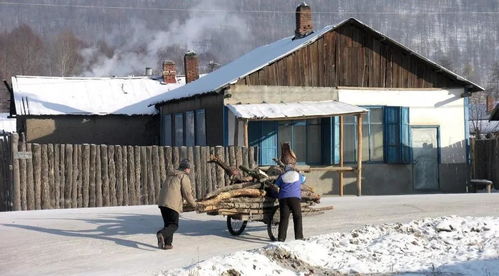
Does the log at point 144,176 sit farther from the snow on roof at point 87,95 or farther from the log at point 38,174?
the snow on roof at point 87,95

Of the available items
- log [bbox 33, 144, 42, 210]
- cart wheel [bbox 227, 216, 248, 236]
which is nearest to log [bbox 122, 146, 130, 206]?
log [bbox 33, 144, 42, 210]

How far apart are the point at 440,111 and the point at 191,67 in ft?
47.5

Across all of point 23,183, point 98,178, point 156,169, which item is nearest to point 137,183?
point 156,169

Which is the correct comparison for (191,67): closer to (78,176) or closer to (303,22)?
(303,22)

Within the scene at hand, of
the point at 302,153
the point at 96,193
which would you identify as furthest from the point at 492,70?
the point at 96,193

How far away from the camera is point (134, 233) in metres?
13.5

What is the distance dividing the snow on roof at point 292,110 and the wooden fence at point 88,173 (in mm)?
Answer: 1926

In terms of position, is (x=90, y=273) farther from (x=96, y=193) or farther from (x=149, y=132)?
(x=149, y=132)

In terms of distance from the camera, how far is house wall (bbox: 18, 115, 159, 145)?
3241 cm

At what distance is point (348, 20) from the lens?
80.6 ft

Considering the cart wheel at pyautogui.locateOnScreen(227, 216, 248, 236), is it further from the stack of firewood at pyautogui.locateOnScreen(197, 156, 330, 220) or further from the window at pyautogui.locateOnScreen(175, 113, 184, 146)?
the window at pyautogui.locateOnScreen(175, 113, 184, 146)

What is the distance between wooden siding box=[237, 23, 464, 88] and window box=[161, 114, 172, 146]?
7747mm

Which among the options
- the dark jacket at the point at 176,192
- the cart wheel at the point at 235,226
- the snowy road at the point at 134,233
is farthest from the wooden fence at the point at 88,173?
the dark jacket at the point at 176,192

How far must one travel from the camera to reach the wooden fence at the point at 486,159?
2619 cm
